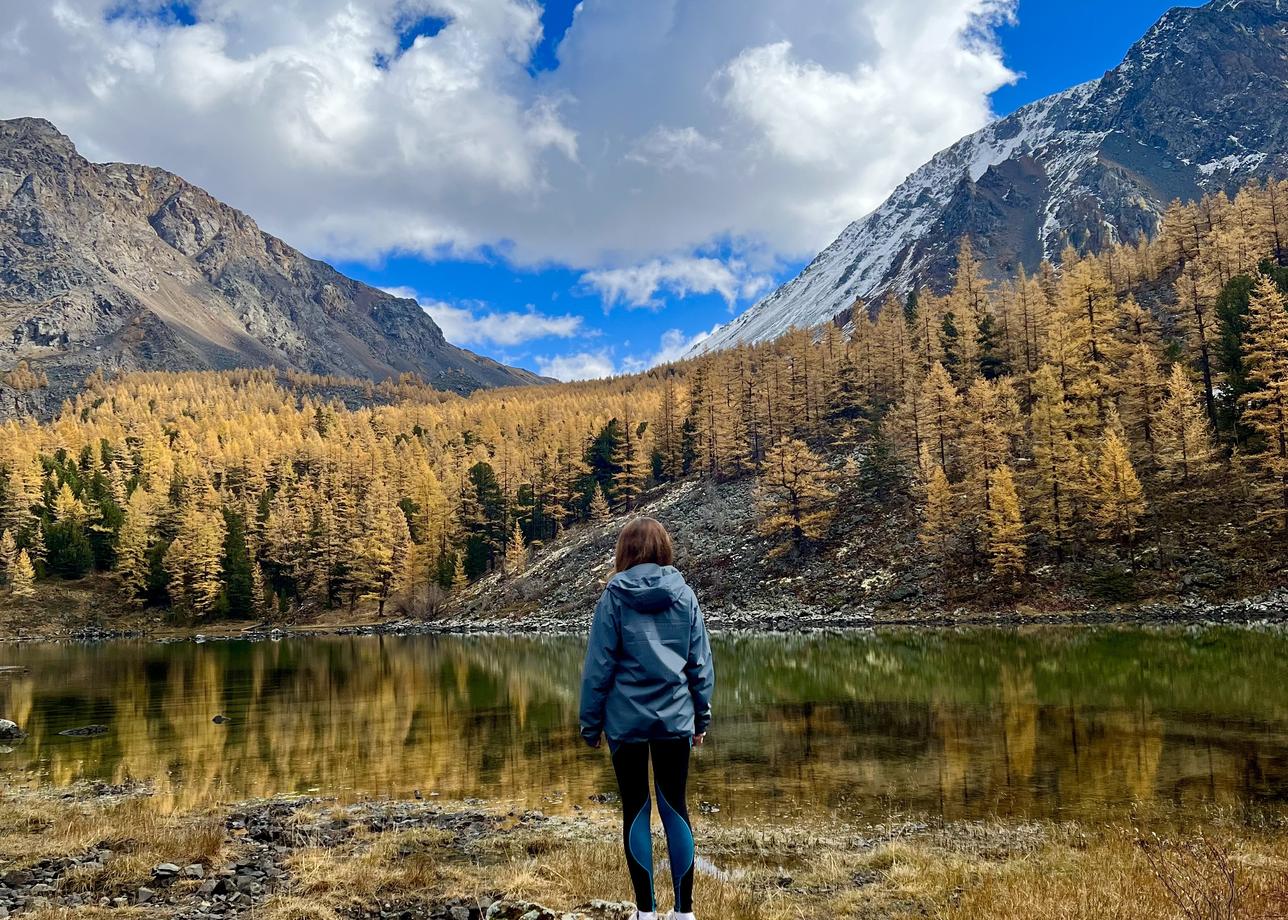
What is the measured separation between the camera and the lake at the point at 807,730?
14.8 metres

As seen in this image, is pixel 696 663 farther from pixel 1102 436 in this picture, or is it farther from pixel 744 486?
pixel 744 486

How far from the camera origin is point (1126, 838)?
10.5 meters

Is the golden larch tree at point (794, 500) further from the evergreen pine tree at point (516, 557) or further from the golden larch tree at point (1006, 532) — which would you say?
the evergreen pine tree at point (516, 557)

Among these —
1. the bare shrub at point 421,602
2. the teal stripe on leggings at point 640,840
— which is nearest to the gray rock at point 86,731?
the teal stripe on leggings at point 640,840

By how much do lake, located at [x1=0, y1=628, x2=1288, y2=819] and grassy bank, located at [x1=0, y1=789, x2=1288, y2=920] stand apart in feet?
6.54

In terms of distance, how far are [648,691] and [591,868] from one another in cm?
487

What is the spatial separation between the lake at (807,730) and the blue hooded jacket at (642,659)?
866 cm

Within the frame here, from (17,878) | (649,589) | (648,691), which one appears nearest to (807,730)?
(648,691)

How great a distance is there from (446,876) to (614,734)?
16.2 feet

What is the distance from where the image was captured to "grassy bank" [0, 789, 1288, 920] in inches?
307

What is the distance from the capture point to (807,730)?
2117 centimetres

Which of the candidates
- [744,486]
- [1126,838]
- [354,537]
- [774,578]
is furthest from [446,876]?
[354,537]

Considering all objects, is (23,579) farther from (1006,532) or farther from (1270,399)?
(1270,399)

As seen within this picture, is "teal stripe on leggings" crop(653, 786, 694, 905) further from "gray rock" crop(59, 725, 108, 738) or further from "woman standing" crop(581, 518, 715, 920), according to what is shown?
"gray rock" crop(59, 725, 108, 738)
